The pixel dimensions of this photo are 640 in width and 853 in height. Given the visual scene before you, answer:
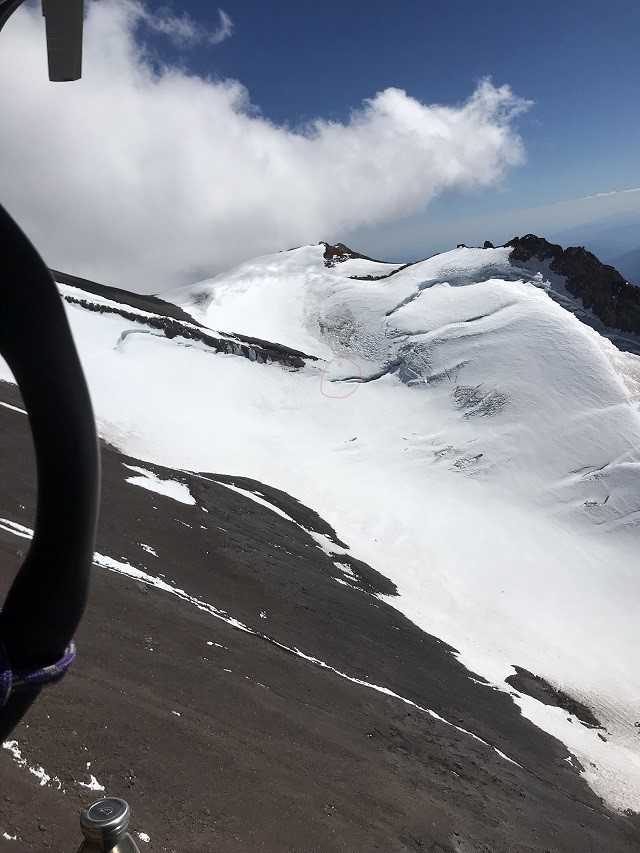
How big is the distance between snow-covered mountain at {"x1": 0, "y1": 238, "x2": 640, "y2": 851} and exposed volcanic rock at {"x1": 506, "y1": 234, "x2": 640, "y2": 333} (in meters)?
0.50

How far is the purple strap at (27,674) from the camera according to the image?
116 cm

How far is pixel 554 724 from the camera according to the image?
22.1 metres

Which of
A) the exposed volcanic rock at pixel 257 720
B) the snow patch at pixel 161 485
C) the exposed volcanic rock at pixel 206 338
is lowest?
the exposed volcanic rock at pixel 257 720

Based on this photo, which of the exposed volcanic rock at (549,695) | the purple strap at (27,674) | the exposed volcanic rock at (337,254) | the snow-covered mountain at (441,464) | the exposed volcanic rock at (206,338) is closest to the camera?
the purple strap at (27,674)

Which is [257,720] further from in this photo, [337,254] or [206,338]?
[337,254]

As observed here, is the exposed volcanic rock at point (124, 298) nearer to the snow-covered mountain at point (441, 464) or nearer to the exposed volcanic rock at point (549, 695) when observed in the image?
the snow-covered mountain at point (441, 464)

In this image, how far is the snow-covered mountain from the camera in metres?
20.4

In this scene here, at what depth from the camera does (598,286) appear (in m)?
62.3

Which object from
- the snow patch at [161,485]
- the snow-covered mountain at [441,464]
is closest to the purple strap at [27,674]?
the snow-covered mountain at [441,464]

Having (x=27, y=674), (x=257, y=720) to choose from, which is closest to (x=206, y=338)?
(x=257, y=720)

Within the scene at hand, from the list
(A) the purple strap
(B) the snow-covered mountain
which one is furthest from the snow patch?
(A) the purple strap

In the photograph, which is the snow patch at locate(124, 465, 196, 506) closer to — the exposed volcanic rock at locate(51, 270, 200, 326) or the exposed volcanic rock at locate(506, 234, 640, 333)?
the exposed volcanic rock at locate(51, 270, 200, 326)

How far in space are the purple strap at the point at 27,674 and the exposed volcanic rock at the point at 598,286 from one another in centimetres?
6743

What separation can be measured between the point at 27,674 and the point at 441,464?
44.7m
